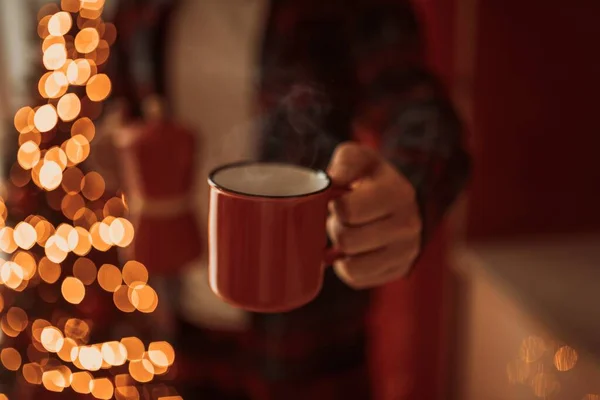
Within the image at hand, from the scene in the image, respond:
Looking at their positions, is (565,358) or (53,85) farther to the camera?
(53,85)

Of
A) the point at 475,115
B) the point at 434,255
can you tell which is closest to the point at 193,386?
the point at 434,255

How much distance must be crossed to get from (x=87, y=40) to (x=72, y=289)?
0.41m

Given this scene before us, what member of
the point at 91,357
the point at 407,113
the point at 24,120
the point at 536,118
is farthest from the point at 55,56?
the point at 536,118

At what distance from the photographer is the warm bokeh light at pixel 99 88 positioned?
2.96 feet

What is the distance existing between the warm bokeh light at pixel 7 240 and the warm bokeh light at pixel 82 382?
0.27 m

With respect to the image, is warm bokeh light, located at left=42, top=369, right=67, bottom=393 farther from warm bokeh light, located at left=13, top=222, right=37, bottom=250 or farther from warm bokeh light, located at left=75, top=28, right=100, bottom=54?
warm bokeh light, located at left=75, top=28, right=100, bottom=54

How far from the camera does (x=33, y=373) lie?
87cm

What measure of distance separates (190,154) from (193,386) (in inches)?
15.3

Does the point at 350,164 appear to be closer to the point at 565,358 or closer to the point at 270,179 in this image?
the point at 270,179

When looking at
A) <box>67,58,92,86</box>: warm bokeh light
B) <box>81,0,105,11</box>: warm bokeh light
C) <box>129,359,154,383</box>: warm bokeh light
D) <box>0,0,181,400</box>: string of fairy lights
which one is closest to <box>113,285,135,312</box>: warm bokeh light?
<box>0,0,181,400</box>: string of fairy lights

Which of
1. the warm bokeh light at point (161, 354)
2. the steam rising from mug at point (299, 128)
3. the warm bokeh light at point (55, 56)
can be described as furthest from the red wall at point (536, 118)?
the warm bokeh light at point (55, 56)

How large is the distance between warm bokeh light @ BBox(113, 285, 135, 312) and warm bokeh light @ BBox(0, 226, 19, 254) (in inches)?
7.7

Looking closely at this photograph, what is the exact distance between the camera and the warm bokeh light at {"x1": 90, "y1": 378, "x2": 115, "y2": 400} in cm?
76

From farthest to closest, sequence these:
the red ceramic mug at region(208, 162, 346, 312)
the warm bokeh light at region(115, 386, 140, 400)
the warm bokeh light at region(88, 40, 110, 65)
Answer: the warm bokeh light at region(88, 40, 110, 65)
the warm bokeh light at region(115, 386, 140, 400)
the red ceramic mug at region(208, 162, 346, 312)
